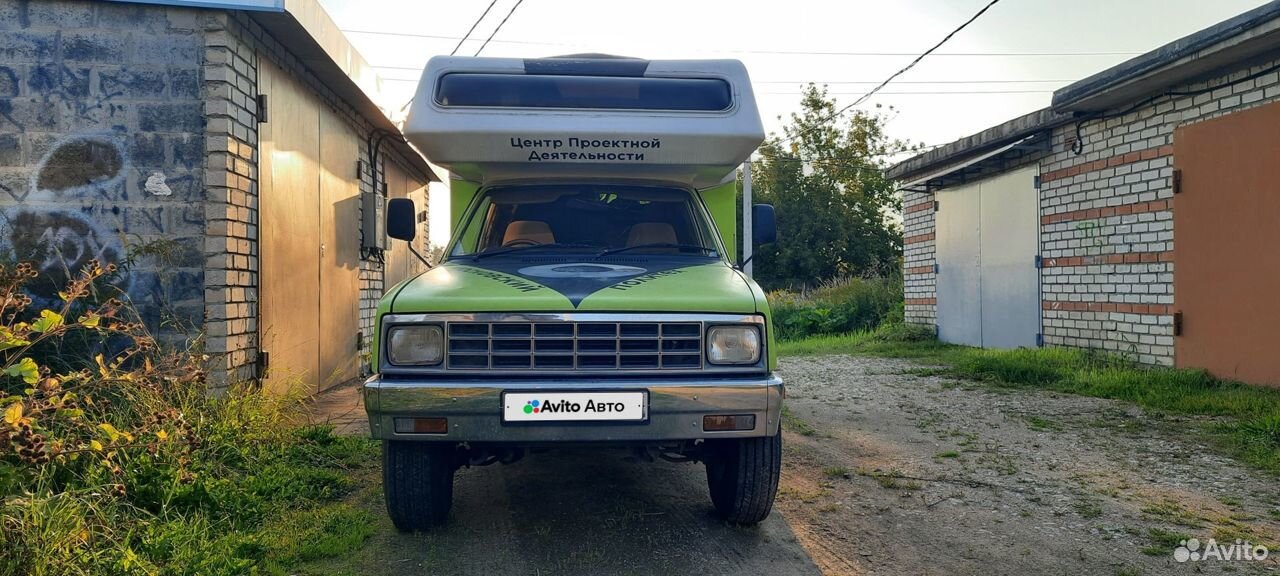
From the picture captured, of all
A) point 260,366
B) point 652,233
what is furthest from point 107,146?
point 652,233

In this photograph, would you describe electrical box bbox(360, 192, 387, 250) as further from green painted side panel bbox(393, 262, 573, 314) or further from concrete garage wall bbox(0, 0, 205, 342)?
green painted side panel bbox(393, 262, 573, 314)

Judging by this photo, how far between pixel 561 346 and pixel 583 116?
5.02 ft

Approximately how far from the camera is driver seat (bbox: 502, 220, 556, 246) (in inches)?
185

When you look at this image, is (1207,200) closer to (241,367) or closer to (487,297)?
(487,297)

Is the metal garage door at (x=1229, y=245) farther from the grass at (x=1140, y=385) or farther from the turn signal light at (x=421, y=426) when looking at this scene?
the turn signal light at (x=421, y=426)

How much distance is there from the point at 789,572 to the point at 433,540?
62.8 inches

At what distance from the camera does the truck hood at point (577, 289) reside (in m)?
3.38

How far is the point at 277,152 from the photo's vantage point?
6.41 metres

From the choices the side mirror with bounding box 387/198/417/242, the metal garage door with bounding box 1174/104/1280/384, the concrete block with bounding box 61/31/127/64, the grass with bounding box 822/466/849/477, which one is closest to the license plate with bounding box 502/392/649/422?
the side mirror with bounding box 387/198/417/242

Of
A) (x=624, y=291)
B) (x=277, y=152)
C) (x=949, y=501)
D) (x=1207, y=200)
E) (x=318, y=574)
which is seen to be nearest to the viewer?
(x=318, y=574)

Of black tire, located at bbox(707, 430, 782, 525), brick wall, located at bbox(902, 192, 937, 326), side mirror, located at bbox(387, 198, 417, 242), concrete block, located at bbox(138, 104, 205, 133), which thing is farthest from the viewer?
brick wall, located at bbox(902, 192, 937, 326)

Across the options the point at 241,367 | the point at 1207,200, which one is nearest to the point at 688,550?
the point at 241,367

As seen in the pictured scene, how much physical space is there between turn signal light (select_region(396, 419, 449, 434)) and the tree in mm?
30843

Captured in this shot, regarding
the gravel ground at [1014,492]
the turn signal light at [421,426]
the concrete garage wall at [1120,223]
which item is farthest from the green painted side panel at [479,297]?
the concrete garage wall at [1120,223]
